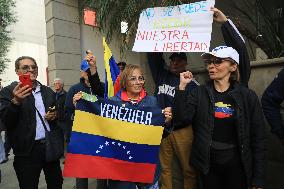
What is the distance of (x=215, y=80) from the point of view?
273 cm

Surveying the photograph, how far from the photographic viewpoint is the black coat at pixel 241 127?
2.56 m

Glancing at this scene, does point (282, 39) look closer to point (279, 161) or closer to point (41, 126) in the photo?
point (279, 161)

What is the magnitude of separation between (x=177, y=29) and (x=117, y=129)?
1207 millimetres

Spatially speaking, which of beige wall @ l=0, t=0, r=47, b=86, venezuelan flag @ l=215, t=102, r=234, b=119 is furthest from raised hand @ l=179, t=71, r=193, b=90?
beige wall @ l=0, t=0, r=47, b=86

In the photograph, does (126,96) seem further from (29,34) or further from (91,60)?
(29,34)

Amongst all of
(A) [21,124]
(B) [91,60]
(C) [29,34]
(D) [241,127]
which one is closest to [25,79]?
(A) [21,124]

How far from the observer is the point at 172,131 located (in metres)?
3.54

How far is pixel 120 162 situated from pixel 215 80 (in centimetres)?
107

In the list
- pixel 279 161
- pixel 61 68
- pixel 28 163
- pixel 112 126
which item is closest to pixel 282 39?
pixel 279 161

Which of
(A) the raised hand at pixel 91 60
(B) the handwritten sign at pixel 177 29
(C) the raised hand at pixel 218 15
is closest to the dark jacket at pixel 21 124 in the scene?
(A) the raised hand at pixel 91 60

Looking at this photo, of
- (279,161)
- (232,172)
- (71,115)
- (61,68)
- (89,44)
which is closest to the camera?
(232,172)

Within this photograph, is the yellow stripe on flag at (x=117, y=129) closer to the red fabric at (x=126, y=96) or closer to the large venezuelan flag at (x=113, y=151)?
the large venezuelan flag at (x=113, y=151)

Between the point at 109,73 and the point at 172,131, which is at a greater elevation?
the point at 109,73

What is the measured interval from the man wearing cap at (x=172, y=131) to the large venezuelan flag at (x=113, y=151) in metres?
0.83
